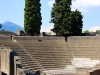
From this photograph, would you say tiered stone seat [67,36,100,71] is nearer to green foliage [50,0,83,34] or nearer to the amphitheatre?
the amphitheatre

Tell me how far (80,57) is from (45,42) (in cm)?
418

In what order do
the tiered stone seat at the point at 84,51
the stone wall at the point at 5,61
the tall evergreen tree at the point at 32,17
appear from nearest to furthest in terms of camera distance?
the stone wall at the point at 5,61
the tiered stone seat at the point at 84,51
the tall evergreen tree at the point at 32,17

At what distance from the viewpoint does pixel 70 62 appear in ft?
81.4

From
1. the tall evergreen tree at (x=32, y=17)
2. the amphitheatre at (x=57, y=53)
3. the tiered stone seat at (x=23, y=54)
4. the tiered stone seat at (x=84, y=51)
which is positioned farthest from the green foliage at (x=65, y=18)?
the tiered stone seat at (x=23, y=54)

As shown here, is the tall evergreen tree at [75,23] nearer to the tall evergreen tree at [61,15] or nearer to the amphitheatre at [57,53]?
the tall evergreen tree at [61,15]

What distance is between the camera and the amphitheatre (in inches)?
904

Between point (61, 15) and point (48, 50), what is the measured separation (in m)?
7.41

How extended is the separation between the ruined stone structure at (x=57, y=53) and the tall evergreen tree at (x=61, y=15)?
2.77 meters

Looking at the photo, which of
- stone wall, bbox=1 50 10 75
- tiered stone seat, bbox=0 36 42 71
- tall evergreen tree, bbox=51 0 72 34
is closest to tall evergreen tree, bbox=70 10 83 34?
tall evergreen tree, bbox=51 0 72 34

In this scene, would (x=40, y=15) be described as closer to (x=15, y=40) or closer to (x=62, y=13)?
(x=62, y=13)

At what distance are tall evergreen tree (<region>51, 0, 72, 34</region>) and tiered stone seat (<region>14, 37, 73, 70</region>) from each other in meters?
2.86

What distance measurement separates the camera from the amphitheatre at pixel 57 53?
75.4 ft

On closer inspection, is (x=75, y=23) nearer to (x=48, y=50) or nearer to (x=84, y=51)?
(x=84, y=51)

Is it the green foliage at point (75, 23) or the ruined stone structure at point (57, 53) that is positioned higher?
the green foliage at point (75, 23)
